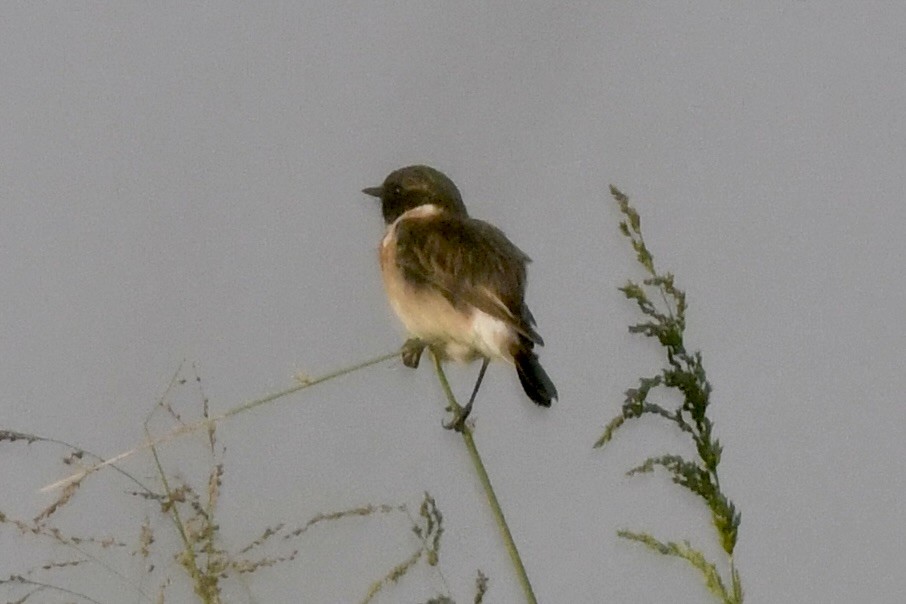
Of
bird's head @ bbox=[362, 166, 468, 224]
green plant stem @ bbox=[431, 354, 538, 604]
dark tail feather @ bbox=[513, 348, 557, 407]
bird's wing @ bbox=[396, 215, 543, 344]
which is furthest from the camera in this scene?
bird's head @ bbox=[362, 166, 468, 224]

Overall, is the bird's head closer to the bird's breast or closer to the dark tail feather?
the bird's breast

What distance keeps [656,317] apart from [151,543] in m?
0.93

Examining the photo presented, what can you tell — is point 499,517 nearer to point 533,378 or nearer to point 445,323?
point 533,378

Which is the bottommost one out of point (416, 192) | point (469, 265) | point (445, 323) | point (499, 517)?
point (499, 517)

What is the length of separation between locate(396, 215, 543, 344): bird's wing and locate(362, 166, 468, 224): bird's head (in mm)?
453

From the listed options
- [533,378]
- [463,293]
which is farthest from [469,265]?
[533,378]

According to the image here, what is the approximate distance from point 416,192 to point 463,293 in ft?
3.50

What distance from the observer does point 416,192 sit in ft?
17.0

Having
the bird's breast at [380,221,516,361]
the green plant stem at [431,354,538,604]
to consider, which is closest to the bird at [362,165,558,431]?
the bird's breast at [380,221,516,361]

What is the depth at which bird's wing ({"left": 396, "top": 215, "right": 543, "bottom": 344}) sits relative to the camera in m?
4.07

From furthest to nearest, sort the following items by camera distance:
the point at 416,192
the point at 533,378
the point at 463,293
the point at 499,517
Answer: the point at 416,192, the point at 463,293, the point at 533,378, the point at 499,517

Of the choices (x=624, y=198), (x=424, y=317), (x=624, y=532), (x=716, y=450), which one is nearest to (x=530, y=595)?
(x=624, y=532)

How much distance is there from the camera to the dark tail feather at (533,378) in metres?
3.90

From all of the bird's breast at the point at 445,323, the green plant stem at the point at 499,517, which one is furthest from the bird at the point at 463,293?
the green plant stem at the point at 499,517
